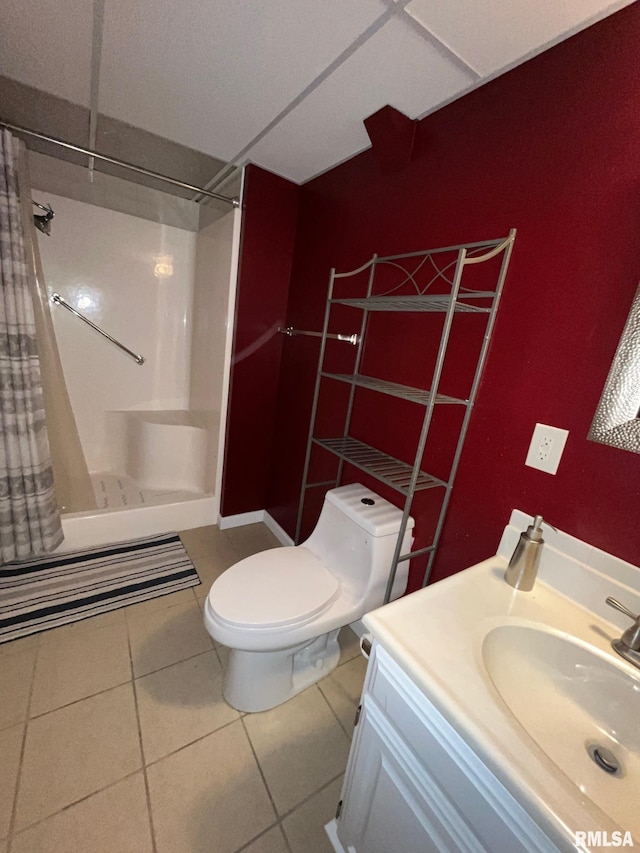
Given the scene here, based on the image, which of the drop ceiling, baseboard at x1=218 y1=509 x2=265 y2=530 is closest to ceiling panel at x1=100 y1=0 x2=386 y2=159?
the drop ceiling

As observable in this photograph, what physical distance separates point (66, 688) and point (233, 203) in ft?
7.42

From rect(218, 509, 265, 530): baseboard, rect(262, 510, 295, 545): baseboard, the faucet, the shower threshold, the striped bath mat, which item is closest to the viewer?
the faucet

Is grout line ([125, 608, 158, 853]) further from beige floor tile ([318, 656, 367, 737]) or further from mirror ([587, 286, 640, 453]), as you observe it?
mirror ([587, 286, 640, 453])

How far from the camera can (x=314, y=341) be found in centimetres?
186

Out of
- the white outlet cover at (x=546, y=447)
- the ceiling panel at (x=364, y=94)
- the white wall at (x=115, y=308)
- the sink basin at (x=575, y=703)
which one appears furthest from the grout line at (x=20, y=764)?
the ceiling panel at (x=364, y=94)

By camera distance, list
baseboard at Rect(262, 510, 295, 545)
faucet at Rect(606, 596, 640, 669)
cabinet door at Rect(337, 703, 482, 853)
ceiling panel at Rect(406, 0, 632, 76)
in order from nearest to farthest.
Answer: cabinet door at Rect(337, 703, 482, 853), faucet at Rect(606, 596, 640, 669), ceiling panel at Rect(406, 0, 632, 76), baseboard at Rect(262, 510, 295, 545)

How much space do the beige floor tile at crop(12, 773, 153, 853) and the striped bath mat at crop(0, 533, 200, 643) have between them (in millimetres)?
722

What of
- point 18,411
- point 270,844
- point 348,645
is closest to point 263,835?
point 270,844

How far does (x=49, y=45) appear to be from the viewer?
43.4 inches

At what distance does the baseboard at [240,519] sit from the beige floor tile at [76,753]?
3.59 ft

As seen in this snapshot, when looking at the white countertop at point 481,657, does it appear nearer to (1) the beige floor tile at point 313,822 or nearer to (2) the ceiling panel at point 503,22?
(1) the beige floor tile at point 313,822

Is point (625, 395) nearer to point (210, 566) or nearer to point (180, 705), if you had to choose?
point (180, 705)

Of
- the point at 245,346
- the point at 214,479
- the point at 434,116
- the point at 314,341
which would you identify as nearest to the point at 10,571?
the point at 214,479

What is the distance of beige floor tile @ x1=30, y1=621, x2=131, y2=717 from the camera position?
1217 mm
